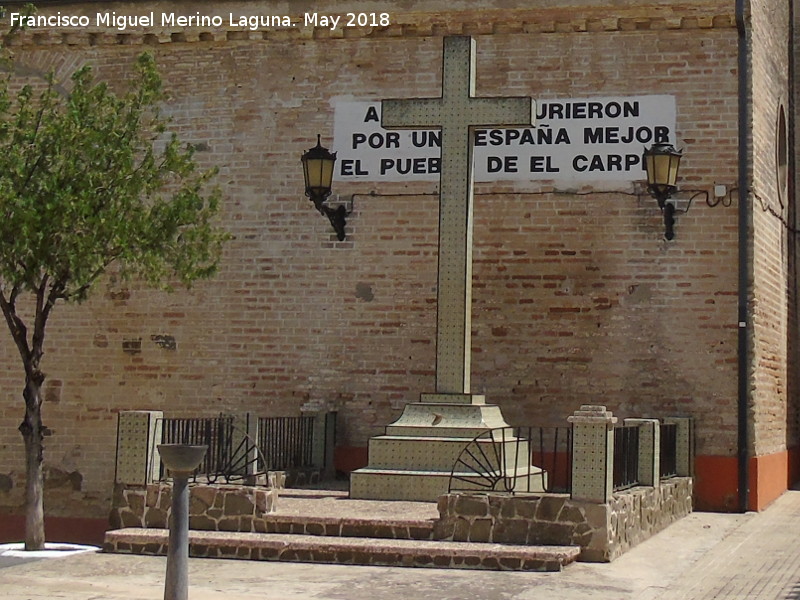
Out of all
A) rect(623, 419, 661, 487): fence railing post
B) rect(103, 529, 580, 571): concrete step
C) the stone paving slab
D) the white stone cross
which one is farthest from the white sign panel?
rect(103, 529, 580, 571): concrete step

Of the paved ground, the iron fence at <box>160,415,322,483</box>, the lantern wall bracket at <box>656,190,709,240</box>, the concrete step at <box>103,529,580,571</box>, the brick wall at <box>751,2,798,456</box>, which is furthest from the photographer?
the brick wall at <box>751,2,798,456</box>

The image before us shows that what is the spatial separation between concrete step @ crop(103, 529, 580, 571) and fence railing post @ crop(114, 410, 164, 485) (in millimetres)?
636

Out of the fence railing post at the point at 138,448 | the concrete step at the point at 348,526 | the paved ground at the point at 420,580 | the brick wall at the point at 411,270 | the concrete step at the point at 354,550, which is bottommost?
the paved ground at the point at 420,580

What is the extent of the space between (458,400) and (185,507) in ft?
14.0

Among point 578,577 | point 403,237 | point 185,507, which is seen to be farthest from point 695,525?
point 185,507

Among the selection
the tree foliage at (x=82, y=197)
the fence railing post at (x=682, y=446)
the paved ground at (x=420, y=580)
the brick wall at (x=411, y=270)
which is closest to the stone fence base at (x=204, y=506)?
the paved ground at (x=420, y=580)

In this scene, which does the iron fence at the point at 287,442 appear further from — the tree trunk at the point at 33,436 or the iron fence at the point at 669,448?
the iron fence at the point at 669,448

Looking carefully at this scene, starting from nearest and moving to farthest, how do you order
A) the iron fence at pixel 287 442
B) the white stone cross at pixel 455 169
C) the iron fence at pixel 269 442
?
the white stone cross at pixel 455 169 → the iron fence at pixel 269 442 → the iron fence at pixel 287 442

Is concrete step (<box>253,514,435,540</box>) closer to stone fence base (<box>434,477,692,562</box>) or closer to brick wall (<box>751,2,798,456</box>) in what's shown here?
stone fence base (<box>434,477,692,562</box>)

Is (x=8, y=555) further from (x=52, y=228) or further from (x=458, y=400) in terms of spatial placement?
(x=458, y=400)

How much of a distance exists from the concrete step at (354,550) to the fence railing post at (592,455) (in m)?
0.47

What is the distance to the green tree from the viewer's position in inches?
437

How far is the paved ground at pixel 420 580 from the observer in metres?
8.43

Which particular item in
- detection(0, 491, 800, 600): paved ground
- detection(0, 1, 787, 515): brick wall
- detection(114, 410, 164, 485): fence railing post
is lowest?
detection(0, 491, 800, 600): paved ground
